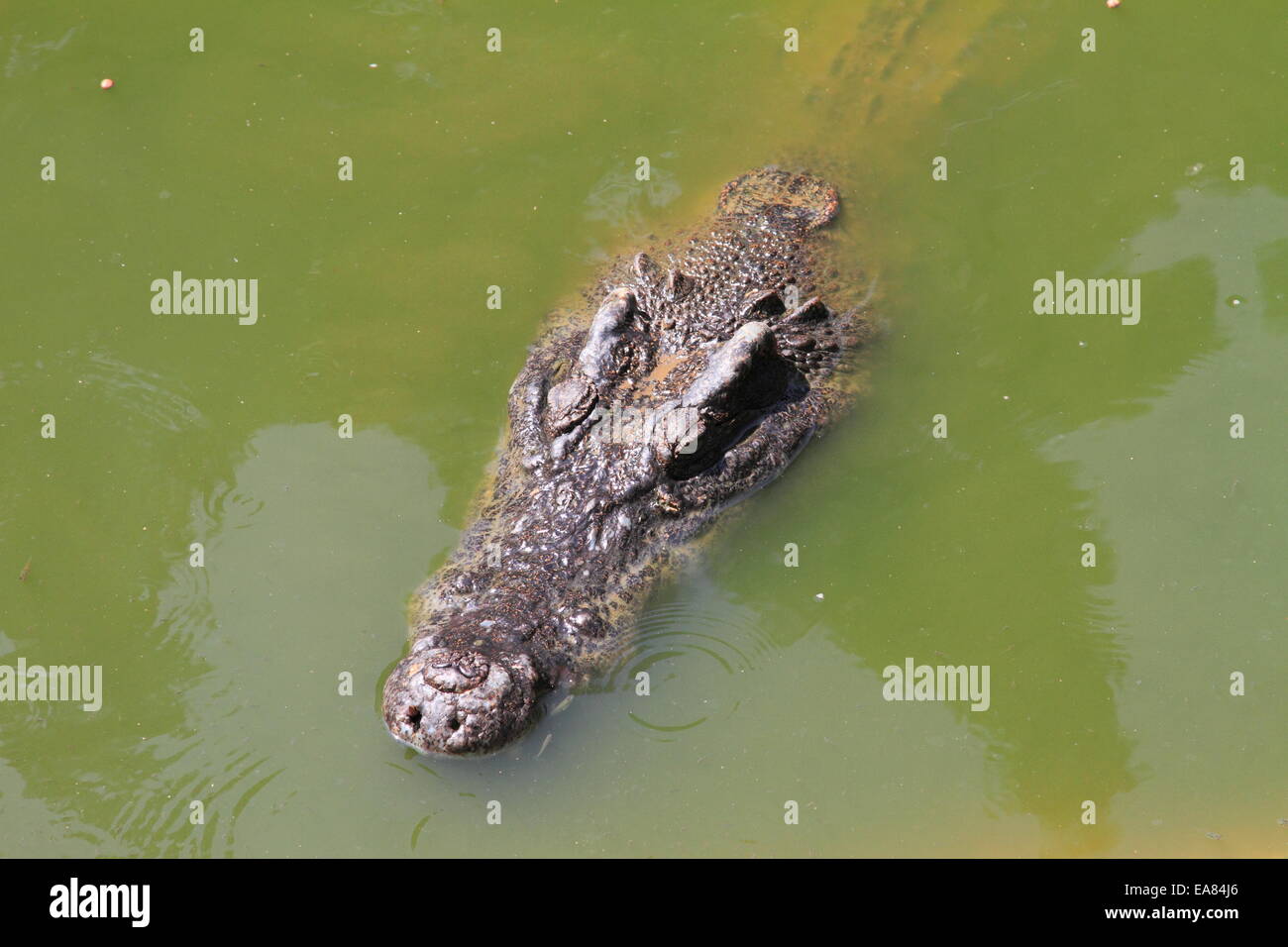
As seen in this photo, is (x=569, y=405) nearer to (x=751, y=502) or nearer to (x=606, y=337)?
(x=606, y=337)

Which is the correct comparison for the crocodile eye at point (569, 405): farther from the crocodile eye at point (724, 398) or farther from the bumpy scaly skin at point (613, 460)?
the crocodile eye at point (724, 398)

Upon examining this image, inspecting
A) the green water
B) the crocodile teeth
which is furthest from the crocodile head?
the crocodile teeth

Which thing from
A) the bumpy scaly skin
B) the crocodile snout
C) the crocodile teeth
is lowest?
the crocodile snout

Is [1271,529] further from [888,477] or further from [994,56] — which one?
[994,56]

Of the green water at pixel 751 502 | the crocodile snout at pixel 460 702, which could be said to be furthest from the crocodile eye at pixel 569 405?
the crocodile snout at pixel 460 702

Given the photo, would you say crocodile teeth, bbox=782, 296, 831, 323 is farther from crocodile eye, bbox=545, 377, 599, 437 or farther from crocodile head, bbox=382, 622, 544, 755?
crocodile head, bbox=382, 622, 544, 755

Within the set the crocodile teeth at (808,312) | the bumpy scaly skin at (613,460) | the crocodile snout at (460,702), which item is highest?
the crocodile teeth at (808,312)
